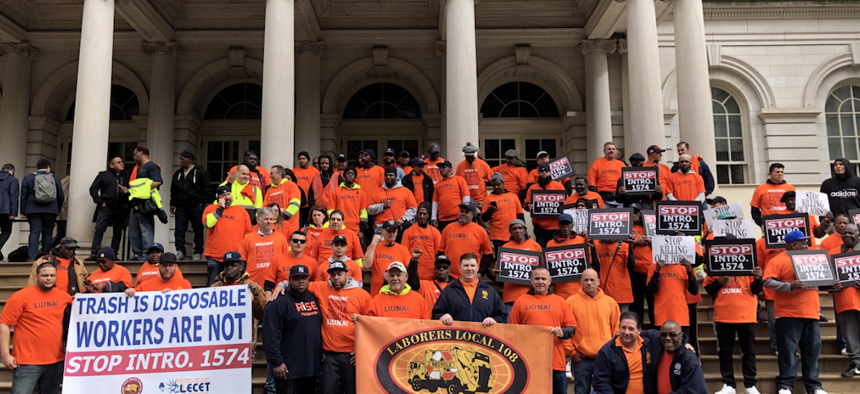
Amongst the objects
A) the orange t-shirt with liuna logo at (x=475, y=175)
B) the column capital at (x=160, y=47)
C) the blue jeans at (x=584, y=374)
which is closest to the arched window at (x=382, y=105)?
the column capital at (x=160, y=47)

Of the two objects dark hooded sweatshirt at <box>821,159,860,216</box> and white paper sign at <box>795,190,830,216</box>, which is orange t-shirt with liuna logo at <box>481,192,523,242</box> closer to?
white paper sign at <box>795,190,830,216</box>

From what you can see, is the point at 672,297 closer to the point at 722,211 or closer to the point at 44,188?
the point at 722,211

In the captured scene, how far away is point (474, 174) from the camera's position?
465 inches

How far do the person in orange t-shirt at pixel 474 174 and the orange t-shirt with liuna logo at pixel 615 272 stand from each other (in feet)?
10.9

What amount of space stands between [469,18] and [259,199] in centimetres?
589

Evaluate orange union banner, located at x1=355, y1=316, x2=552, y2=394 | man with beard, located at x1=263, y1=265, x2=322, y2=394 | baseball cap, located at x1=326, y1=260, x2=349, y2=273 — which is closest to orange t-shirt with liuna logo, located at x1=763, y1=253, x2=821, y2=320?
orange union banner, located at x1=355, y1=316, x2=552, y2=394

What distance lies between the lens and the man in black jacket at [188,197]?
11.1 metres

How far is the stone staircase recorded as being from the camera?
8.30 m

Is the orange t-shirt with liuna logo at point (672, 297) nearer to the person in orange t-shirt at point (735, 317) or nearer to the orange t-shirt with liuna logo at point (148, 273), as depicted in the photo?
the person in orange t-shirt at point (735, 317)

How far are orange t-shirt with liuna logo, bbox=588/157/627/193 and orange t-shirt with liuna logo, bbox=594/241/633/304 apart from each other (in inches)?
118

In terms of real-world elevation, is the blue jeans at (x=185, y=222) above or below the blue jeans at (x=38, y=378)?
above

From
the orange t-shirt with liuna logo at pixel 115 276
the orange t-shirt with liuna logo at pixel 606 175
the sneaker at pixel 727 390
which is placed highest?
the orange t-shirt with liuna logo at pixel 606 175

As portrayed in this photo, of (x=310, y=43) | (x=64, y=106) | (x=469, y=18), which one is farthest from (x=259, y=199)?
(x=64, y=106)

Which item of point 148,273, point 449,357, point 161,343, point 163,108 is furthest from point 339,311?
point 163,108
